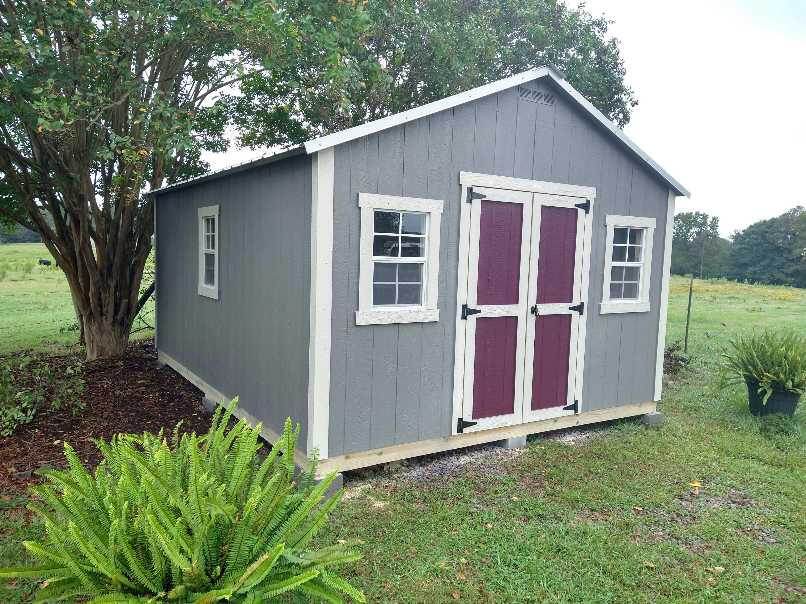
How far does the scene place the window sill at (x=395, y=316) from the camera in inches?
182

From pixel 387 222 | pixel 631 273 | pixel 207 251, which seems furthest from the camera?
pixel 207 251

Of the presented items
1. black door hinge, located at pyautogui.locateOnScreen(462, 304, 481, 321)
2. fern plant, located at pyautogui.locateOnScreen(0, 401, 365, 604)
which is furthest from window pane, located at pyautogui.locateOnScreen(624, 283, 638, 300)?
fern plant, located at pyautogui.locateOnScreen(0, 401, 365, 604)

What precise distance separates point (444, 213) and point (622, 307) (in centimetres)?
247

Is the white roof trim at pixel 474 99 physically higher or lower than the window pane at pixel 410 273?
higher

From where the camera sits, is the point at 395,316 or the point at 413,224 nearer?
the point at 395,316

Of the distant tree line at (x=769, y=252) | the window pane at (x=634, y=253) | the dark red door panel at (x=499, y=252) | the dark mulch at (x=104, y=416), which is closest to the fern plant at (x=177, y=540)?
the dark mulch at (x=104, y=416)

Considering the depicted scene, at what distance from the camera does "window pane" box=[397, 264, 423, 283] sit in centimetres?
488

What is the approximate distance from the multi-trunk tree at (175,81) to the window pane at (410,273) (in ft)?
8.46

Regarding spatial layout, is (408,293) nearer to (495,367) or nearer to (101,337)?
(495,367)

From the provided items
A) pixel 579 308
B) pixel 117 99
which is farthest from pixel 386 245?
pixel 117 99

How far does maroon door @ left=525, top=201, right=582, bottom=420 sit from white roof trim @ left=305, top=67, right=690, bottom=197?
0.94 metres

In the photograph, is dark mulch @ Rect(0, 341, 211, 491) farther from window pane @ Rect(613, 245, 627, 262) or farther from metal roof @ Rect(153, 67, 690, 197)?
window pane @ Rect(613, 245, 627, 262)

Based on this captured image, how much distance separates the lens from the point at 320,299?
174 inches

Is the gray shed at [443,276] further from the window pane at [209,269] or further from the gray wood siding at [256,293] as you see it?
the window pane at [209,269]
